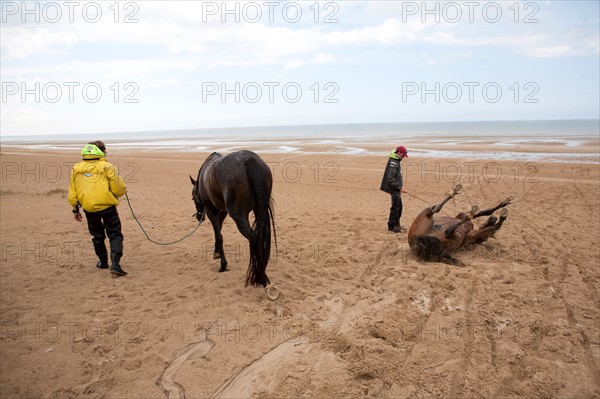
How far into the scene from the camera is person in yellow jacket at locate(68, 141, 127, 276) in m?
4.83

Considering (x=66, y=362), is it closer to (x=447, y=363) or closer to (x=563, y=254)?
(x=447, y=363)

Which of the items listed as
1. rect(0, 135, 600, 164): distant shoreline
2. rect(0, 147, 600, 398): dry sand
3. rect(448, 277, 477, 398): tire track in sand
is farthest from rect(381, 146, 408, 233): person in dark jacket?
rect(0, 135, 600, 164): distant shoreline

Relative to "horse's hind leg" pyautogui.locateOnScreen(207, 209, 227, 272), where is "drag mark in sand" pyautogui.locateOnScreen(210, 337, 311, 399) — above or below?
below

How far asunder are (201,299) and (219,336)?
2.87 feet

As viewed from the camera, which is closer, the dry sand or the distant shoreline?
the dry sand

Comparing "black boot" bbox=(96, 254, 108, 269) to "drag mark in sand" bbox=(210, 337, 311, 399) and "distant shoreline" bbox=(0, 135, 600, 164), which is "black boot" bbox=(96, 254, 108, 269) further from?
"distant shoreline" bbox=(0, 135, 600, 164)

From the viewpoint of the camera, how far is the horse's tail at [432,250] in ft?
18.1

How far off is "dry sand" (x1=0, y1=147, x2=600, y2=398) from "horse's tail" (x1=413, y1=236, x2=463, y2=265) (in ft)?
0.60

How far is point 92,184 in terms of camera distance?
4.84 m

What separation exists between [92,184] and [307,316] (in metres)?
3.32

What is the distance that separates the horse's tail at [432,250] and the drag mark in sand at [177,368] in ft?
11.5

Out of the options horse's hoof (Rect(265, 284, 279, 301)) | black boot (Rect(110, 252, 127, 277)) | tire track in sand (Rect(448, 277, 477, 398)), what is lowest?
tire track in sand (Rect(448, 277, 477, 398))

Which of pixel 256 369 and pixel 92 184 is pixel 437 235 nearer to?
pixel 256 369

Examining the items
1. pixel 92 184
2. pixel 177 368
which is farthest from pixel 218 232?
pixel 177 368
